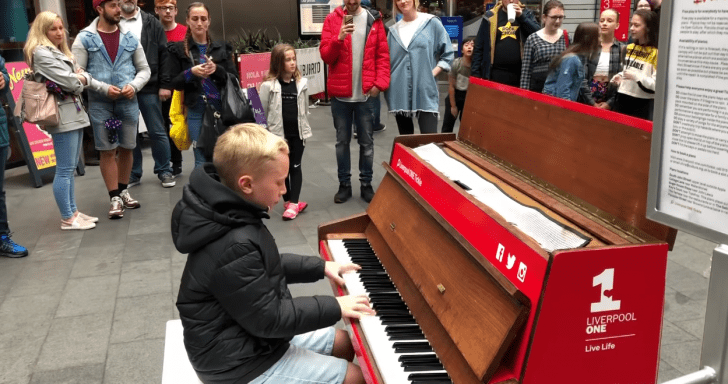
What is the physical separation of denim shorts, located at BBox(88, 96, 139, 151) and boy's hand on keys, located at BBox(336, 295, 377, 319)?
4260mm

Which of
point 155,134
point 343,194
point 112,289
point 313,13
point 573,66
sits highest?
point 313,13

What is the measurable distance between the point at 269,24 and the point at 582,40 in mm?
7314

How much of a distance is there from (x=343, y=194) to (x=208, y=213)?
169 inches

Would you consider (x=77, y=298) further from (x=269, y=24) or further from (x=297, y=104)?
(x=269, y=24)

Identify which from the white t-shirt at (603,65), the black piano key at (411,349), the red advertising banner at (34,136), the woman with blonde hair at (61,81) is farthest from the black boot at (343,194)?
the black piano key at (411,349)

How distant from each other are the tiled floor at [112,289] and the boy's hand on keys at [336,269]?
1302 mm

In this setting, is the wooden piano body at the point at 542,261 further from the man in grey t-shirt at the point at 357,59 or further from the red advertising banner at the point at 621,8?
the red advertising banner at the point at 621,8

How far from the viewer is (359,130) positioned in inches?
243

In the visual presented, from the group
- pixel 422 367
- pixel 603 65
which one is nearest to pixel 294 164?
pixel 603 65

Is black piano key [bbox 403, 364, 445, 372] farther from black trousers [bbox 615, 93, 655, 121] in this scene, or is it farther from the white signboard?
the white signboard

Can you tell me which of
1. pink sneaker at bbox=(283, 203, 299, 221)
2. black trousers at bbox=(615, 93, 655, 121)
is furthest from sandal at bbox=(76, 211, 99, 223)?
black trousers at bbox=(615, 93, 655, 121)

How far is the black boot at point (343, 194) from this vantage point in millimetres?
6309

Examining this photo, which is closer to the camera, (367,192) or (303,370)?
(303,370)

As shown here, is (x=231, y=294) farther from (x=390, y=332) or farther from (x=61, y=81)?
(x=61, y=81)
